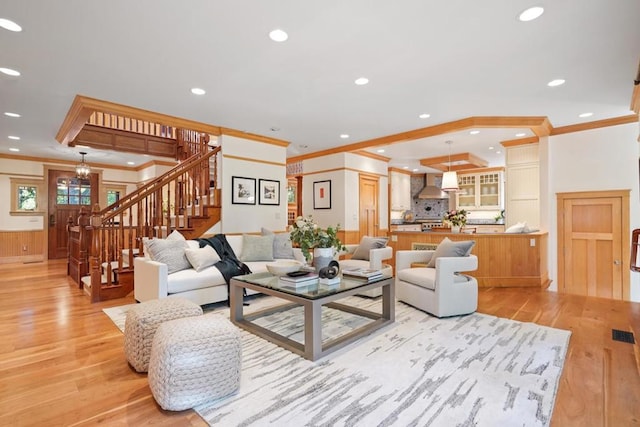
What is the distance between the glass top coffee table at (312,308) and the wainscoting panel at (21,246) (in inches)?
309

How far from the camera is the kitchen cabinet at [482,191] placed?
28.4 ft

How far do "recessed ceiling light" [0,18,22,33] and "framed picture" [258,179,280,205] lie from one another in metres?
3.71

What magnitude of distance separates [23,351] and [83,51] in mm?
2683

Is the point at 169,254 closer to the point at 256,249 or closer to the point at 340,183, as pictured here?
the point at 256,249

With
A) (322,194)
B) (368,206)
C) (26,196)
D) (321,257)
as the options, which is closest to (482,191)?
(368,206)

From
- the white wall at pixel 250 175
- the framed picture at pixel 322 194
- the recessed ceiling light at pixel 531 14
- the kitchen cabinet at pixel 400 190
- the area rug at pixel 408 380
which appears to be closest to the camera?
the area rug at pixel 408 380

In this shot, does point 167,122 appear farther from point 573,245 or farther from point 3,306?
point 573,245

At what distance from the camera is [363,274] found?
317cm

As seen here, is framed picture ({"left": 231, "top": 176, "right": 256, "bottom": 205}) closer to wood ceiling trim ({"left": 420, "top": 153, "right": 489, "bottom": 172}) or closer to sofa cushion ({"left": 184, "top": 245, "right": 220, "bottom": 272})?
sofa cushion ({"left": 184, "top": 245, "right": 220, "bottom": 272})

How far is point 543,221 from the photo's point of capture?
18.0 ft

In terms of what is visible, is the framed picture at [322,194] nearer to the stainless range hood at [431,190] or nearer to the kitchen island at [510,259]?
the kitchen island at [510,259]

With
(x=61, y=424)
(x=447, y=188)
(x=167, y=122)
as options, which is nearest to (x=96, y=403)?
(x=61, y=424)

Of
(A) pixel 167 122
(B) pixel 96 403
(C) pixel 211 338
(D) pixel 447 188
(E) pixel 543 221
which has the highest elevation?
(A) pixel 167 122

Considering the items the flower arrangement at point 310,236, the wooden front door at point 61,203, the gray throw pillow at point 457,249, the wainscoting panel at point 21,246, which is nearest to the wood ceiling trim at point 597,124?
the gray throw pillow at point 457,249
